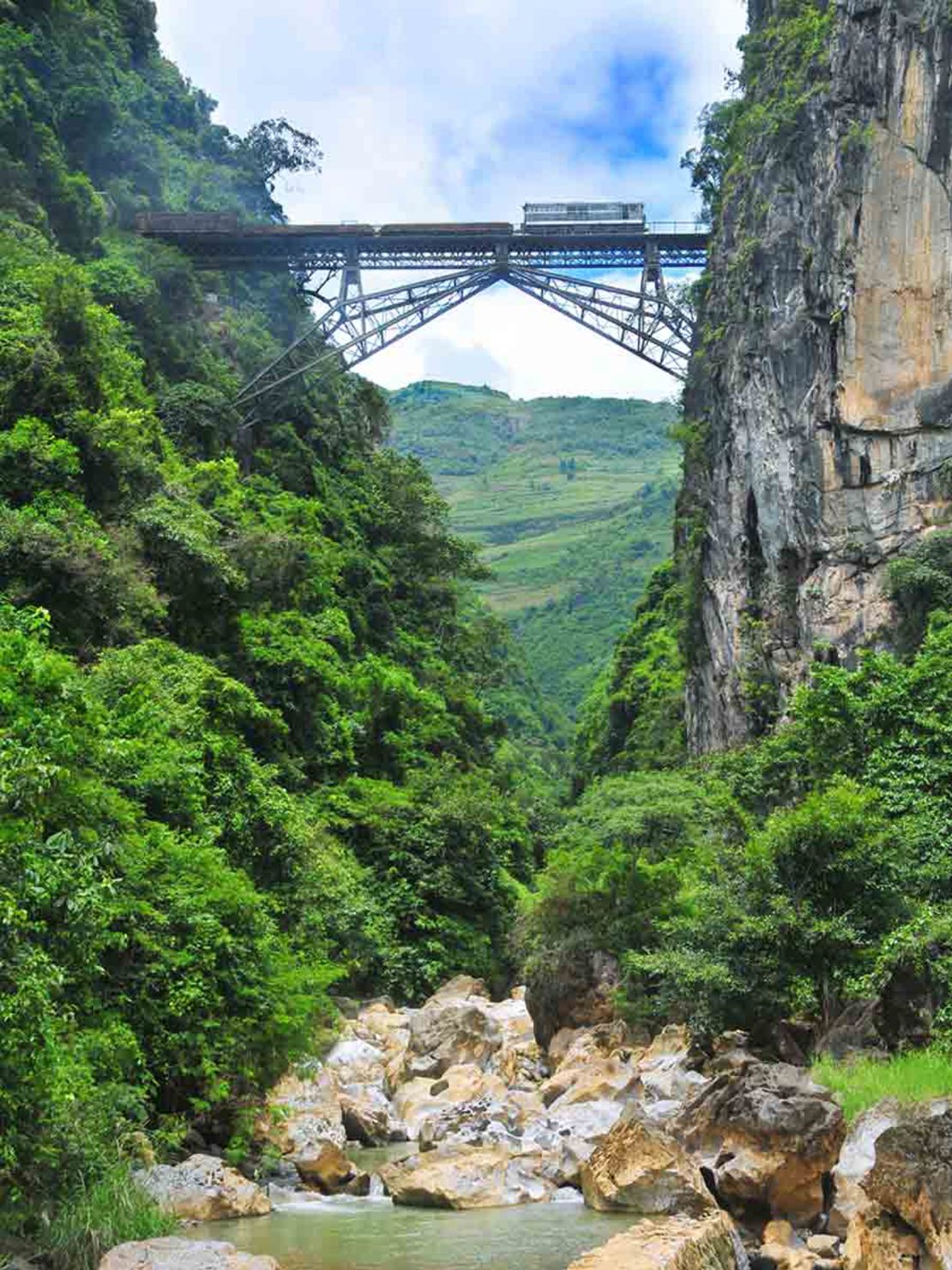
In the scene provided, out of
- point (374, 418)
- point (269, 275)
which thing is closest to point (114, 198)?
point (269, 275)

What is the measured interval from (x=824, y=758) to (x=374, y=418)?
3416 centimetres

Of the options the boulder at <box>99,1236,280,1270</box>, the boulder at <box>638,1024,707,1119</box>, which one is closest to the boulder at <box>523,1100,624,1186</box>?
the boulder at <box>638,1024,707,1119</box>

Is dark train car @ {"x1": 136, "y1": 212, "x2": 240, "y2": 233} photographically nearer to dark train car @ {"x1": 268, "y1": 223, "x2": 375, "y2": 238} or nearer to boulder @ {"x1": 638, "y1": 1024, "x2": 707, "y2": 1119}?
dark train car @ {"x1": 268, "y1": 223, "x2": 375, "y2": 238}

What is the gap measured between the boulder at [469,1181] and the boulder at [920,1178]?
5.41 metres

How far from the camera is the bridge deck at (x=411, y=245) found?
139 feet

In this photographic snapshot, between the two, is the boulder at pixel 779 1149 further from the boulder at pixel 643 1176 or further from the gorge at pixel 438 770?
the boulder at pixel 643 1176

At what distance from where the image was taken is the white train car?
42.5 meters

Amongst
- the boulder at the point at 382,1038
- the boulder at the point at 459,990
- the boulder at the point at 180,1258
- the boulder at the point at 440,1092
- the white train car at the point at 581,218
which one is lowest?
the boulder at the point at 459,990

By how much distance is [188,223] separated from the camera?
143 ft

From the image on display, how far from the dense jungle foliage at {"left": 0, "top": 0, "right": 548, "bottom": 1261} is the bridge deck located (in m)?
1.83

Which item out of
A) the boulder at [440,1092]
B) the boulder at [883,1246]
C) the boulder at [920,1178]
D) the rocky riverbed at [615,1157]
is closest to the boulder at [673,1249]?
the rocky riverbed at [615,1157]

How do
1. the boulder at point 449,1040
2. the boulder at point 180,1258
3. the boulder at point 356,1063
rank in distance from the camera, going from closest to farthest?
the boulder at point 180,1258 → the boulder at point 356,1063 → the boulder at point 449,1040

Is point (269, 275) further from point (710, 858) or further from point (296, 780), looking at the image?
point (710, 858)

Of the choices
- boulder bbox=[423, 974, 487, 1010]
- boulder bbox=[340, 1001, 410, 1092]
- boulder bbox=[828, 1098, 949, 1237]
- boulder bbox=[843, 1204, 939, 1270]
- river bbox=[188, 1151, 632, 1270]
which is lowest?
boulder bbox=[423, 974, 487, 1010]
